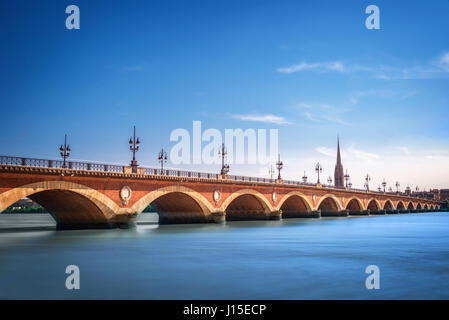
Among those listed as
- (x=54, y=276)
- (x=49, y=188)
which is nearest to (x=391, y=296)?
(x=54, y=276)

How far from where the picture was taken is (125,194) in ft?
125

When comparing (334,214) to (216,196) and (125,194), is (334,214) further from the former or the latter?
(125,194)

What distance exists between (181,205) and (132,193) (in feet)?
39.6

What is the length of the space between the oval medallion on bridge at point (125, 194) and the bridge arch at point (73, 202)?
0.79m

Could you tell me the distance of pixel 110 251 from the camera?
24.0 metres

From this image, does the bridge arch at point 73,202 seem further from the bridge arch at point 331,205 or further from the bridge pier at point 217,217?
the bridge arch at point 331,205

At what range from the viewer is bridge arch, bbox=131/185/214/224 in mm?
44906

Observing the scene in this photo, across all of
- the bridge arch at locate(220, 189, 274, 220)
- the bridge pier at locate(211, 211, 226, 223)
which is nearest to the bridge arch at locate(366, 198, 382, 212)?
the bridge arch at locate(220, 189, 274, 220)

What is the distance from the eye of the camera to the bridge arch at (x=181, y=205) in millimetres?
44906

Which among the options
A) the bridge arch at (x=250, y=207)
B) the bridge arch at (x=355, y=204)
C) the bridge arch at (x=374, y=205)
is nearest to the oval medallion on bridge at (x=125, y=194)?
the bridge arch at (x=250, y=207)

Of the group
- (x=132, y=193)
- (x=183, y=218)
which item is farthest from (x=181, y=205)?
(x=132, y=193)

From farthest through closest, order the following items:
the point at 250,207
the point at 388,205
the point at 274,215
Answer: the point at 388,205
the point at 250,207
the point at 274,215
